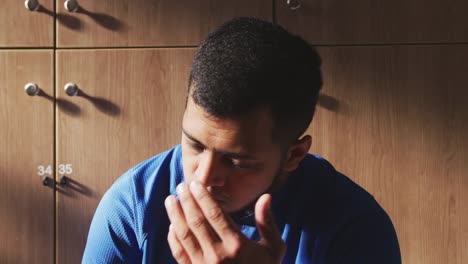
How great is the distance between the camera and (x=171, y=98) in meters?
1.37

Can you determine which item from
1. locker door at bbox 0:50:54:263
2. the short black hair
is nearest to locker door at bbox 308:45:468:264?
the short black hair

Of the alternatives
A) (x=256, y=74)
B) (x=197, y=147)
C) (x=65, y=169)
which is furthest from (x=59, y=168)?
(x=256, y=74)

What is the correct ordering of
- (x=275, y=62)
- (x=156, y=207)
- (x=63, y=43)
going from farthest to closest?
(x=63, y=43) → (x=156, y=207) → (x=275, y=62)

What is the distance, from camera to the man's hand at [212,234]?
0.65 metres

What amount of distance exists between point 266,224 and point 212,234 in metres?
0.07

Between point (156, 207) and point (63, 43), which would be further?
point (63, 43)

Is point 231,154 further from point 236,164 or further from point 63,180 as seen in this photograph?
point 63,180

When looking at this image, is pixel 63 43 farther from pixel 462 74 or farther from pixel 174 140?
pixel 462 74

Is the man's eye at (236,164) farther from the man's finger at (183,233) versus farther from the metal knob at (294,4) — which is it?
the metal knob at (294,4)

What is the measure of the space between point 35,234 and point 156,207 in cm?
68

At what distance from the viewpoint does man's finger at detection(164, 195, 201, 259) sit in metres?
0.67

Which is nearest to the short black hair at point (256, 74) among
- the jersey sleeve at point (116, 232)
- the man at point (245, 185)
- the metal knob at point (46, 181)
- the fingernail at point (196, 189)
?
the man at point (245, 185)

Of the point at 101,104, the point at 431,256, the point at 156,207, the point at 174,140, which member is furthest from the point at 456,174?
the point at 101,104

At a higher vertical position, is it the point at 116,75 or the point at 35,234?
the point at 116,75
